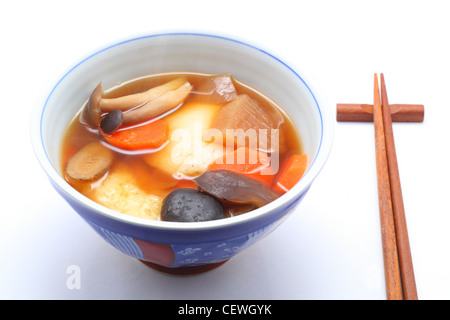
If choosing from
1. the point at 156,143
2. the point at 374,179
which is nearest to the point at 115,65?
the point at 156,143

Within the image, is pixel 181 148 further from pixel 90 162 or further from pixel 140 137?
pixel 90 162

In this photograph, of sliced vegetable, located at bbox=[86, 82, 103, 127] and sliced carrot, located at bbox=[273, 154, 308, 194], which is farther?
sliced vegetable, located at bbox=[86, 82, 103, 127]

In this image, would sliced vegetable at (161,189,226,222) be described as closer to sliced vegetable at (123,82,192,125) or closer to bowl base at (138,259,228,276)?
bowl base at (138,259,228,276)

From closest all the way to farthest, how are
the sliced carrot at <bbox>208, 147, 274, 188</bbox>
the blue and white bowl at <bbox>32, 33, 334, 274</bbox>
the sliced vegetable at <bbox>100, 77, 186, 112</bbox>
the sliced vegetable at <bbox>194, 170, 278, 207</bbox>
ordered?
1. the blue and white bowl at <bbox>32, 33, 334, 274</bbox>
2. the sliced vegetable at <bbox>194, 170, 278, 207</bbox>
3. the sliced carrot at <bbox>208, 147, 274, 188</bbox>
4. the sliced vegetable at <bbox>100, 77, 186, 112</bbox>

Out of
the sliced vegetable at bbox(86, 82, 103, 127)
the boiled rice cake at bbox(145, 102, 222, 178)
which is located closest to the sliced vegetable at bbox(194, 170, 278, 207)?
the boiled rice cake at bbox(145, 102, 222, 178)

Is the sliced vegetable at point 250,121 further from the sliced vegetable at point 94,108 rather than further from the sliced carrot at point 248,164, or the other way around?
the sliced vegetable at point 94,108

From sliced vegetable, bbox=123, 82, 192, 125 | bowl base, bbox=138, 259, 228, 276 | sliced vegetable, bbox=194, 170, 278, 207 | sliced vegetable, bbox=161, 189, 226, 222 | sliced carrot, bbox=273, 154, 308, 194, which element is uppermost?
sliced vegetable, bbox=123, 82, 192, 125
